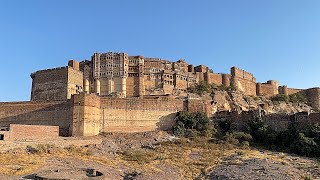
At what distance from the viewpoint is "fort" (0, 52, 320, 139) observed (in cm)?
4234

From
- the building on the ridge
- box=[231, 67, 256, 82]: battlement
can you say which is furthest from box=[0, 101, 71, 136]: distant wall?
box=[231, 67, 256, 82]: battlement

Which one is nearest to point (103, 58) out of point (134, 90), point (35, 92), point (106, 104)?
point (134, 90)

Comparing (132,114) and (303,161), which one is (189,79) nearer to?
(132,114)

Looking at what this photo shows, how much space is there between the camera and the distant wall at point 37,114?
42.6 meters

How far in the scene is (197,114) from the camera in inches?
1858

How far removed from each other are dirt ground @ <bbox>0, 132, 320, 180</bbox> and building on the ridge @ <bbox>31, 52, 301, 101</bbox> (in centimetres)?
1353

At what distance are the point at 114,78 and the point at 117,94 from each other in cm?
307

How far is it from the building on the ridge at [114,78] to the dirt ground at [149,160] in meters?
13.5

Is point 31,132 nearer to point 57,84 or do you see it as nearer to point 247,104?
point 57,84

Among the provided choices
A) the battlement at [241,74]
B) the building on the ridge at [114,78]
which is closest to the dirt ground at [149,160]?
the building on the ridge at [114,78]

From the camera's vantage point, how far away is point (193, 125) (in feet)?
150

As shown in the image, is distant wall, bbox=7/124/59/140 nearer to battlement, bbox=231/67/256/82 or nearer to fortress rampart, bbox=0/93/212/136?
fortress rampart, bbox=0/93/212/136

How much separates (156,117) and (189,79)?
15159 millimetres

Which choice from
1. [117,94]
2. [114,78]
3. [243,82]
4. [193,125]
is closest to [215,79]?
[243,82]
